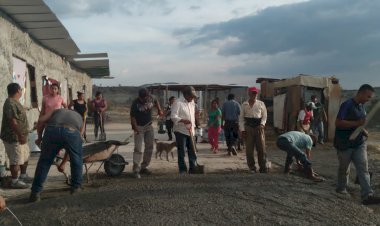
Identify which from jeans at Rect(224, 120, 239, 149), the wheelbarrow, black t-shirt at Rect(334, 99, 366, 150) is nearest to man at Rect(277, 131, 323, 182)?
black t-shirt at Rect(334, 99, 366, 150)

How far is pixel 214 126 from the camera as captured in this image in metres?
12.7

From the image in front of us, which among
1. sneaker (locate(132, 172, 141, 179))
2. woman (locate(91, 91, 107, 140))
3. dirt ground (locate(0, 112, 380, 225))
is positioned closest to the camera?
dirt ground (locate(0, 112, 380, 225))

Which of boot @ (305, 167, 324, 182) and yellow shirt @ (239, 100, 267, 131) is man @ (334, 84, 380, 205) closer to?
boot @ (305, 167, 324, 182)

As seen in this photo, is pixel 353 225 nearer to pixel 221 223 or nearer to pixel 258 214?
pixel 258 214

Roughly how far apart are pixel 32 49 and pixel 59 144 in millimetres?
6727

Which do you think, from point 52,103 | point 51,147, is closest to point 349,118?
point 51,147

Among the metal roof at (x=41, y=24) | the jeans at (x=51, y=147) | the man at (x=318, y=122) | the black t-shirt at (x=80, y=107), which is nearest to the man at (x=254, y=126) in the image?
the jeans at (x=51, y=147)

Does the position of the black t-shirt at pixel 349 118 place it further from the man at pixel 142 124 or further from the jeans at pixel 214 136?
A: the jeans at pixel 214 136

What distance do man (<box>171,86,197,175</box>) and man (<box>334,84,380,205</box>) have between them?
8.76 ft

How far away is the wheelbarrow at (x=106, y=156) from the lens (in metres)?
7.37

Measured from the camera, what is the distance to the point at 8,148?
7285 mm

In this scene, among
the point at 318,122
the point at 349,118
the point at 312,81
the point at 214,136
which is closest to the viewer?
the point at 349,118

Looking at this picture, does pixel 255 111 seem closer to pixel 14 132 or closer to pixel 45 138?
pixel 45 138

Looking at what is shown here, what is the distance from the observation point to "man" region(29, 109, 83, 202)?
6.23 metres
